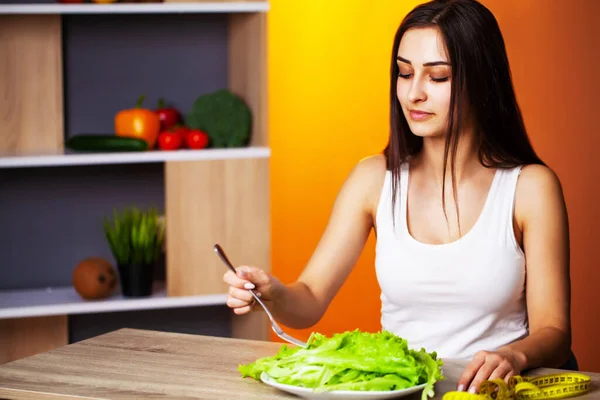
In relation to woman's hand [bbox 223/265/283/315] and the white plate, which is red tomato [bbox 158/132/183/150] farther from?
the white plate

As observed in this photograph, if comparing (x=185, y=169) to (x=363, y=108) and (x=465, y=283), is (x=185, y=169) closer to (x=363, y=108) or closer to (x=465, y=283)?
(x=363, y=108)

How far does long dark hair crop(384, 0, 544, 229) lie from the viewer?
206 centimetres

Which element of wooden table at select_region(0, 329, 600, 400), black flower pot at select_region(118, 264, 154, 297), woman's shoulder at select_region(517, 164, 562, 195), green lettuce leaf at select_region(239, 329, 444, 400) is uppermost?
woman's shoulder at select_region(517, 164, 562, 195)

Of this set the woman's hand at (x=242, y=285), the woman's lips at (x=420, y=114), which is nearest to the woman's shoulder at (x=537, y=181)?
the woman's lips at (x=420, y=114)

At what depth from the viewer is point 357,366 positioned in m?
1.45

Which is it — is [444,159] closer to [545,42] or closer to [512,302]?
[512,302]

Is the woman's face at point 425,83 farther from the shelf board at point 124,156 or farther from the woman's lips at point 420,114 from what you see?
the shelf board at point 124,156

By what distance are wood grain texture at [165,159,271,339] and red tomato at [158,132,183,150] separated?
0.30 feet

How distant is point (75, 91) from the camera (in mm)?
3479

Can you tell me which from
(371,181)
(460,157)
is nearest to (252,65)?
(371,181)

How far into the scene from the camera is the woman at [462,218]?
205 centimetres

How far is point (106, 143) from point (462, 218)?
4.92 feet

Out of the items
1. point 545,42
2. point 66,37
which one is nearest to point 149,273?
point 66,37

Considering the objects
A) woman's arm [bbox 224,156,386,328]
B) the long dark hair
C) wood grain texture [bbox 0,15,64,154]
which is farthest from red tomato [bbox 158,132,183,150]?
the long dark hair
